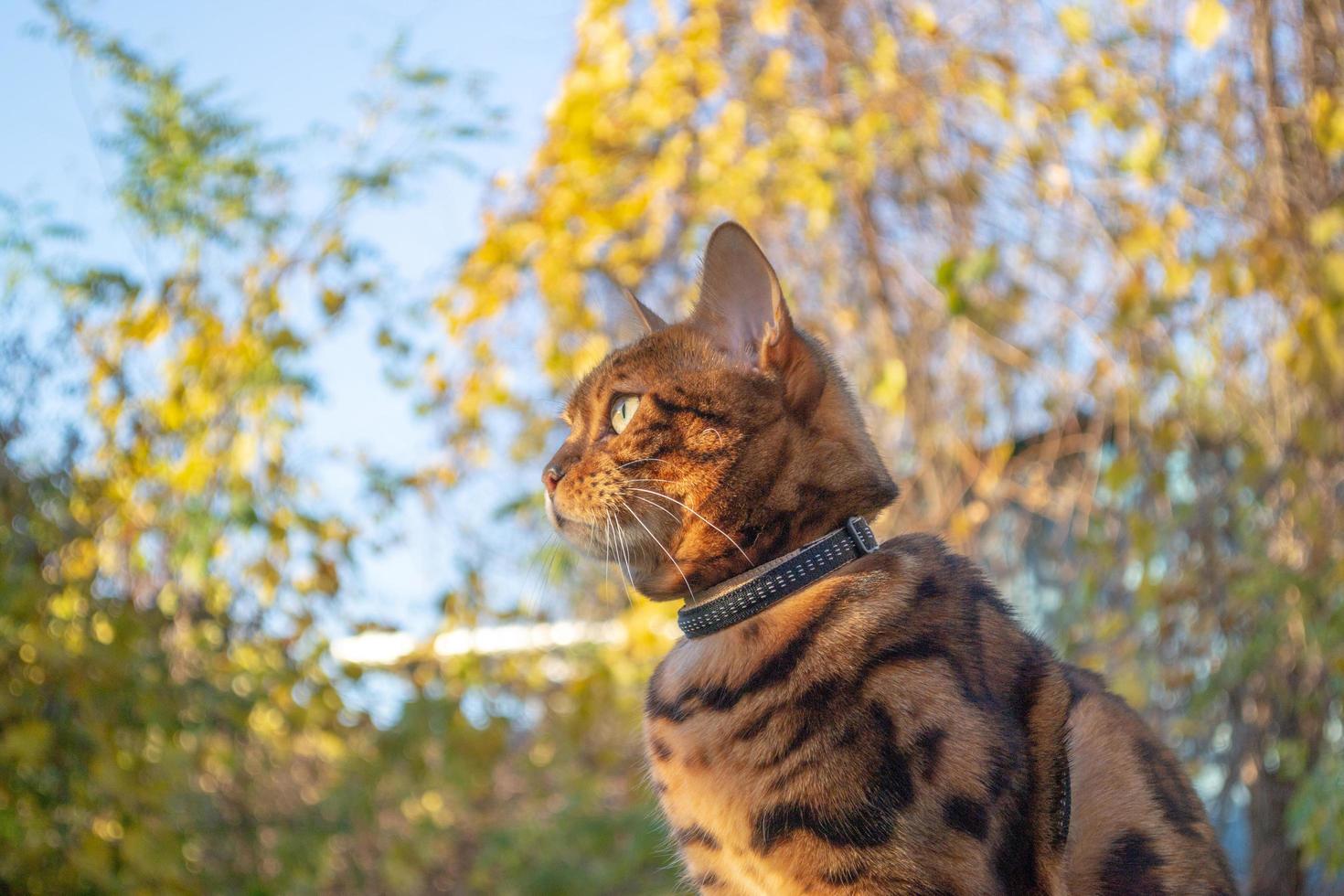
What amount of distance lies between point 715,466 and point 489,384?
104 inches

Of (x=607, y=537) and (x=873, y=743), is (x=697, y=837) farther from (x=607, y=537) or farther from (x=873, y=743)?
(x=607, y=537)

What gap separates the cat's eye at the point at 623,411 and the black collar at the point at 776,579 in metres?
0.28

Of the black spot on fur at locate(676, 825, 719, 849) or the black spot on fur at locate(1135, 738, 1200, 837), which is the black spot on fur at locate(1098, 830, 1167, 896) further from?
the black spot on fur at locate(676, 825, 719, 849)

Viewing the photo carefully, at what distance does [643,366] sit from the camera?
1.85m

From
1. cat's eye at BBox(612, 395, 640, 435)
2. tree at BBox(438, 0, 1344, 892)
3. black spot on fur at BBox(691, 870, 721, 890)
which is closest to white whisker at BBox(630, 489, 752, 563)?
cat's eye at BBox(612, 395, 640, 435)

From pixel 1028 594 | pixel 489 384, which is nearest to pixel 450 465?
pixel 489 384

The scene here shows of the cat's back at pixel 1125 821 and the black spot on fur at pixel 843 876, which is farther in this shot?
the cat's back at pixel 1125 821

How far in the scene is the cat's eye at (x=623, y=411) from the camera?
5.82ft

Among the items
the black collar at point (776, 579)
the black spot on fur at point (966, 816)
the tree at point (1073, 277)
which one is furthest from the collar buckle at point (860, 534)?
the tree at point (1073, 277)

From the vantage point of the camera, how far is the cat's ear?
2041mm

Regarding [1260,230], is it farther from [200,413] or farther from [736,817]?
[200,413]

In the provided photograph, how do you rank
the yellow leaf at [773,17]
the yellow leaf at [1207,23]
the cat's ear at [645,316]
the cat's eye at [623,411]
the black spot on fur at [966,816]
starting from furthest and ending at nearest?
the yellow leaf at [773,17], the yellow leaf at [1207,23], the cat's ear at [645,316], the cat's eye at [623,411], the black spot on fur at [966,816]

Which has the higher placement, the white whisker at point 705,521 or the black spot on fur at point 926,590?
the white whisker at point 705,521

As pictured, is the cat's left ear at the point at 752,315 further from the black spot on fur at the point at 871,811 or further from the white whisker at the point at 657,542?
the black spot on fur at the point at 871,811
